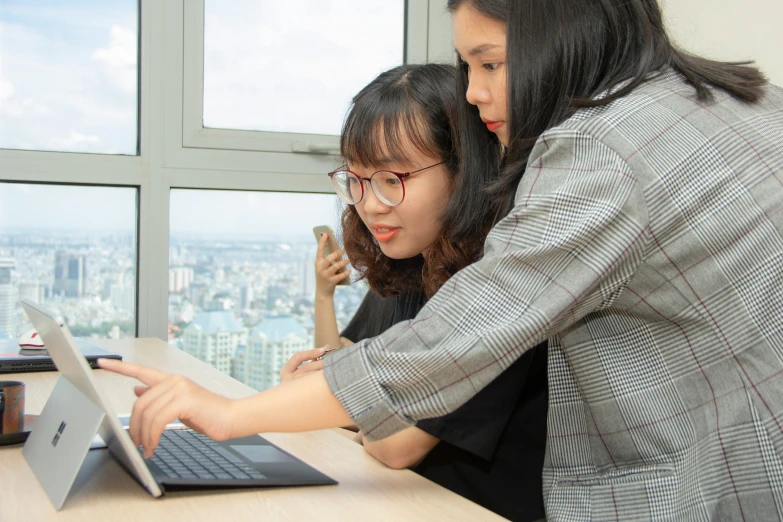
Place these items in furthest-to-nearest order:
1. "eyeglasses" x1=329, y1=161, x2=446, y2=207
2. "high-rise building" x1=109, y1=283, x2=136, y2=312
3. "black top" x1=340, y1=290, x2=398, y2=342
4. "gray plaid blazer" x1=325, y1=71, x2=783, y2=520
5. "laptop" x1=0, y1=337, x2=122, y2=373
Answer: "high-rise building" x1=109, y1=283, x2=136, y2=312
"black top" x1=340, y1=290, x2=398, y2=342
"laptop" x1=0, y1=337, x2=122, y2=373
"eyeglasses" x1=329, y1=161, x2=446, y2=207
"gray plaid blazer" x1=325, y1=71, x2=783, y2=520

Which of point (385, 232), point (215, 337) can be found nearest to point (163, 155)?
point (215, 337)

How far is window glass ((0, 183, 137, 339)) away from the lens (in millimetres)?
2268

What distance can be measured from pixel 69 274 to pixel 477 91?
1.66 meters

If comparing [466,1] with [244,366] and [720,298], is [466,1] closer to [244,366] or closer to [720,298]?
[720,298]

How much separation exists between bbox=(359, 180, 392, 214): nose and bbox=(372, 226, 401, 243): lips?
37 mm

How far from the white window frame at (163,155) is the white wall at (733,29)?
130 centimetres

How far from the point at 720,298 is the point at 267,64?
198 cm

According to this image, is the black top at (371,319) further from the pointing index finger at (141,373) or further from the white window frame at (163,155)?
the pointing index finger at (141,373)

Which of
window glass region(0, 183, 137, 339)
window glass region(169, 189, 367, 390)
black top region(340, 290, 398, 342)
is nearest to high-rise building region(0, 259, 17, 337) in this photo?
window glass region(0, 183, 137, 339)

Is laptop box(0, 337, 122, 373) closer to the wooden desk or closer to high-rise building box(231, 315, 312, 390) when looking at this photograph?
the wooden desk

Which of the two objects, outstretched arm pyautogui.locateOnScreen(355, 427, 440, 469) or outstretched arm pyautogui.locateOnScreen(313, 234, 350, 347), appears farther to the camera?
outstretched arm pyautogui.locateOnScreen(313, 234, 350, 347)

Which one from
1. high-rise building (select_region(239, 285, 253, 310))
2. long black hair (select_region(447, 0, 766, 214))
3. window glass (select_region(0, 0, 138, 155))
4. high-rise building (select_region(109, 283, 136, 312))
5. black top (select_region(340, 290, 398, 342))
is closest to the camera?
long black hair (select_region(447, 0, 766, 214))

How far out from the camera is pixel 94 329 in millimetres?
2363

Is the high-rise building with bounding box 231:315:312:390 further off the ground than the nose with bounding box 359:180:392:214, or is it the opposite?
the nose with bounding box 359:180:392:214
